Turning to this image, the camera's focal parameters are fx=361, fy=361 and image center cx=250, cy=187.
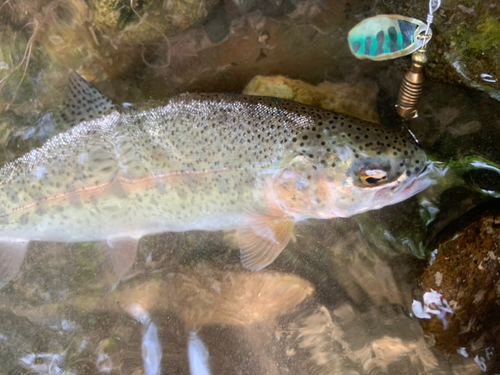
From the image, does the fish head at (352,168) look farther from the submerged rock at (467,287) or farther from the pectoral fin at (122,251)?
the pectoral fin at (122,251)

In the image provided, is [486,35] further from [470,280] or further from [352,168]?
[470,280]

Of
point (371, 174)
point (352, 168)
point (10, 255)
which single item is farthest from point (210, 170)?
point (10, 255)

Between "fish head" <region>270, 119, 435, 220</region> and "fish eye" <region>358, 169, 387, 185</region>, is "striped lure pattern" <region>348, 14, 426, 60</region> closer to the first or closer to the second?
"fish head" <region>270, 119, 435, 220</region>

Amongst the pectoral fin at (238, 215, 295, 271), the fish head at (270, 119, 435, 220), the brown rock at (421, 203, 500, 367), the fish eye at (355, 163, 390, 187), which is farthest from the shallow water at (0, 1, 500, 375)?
the fish eye at (355, 163, 390, 187)

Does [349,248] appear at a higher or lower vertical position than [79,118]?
lower

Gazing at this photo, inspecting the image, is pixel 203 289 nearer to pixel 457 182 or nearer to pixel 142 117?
pixel 142 117

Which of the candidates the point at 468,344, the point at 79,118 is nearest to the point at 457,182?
the point at 468,344
